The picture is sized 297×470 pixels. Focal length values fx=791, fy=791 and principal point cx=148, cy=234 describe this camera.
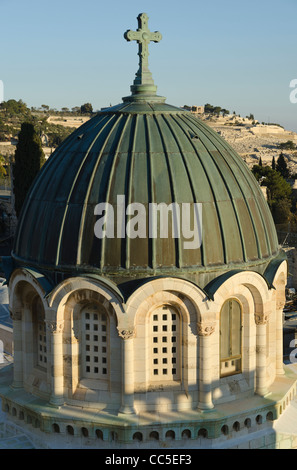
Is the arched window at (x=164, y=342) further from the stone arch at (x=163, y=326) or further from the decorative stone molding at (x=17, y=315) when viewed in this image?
the decorative stone molding at (x=17, y=315)

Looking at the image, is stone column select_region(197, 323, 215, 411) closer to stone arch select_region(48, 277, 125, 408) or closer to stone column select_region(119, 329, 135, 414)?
stone column select_region(119, 329, 135, 414)

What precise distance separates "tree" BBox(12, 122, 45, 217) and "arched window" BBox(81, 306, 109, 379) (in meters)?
62.7

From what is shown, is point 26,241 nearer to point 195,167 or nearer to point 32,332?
point 32,332

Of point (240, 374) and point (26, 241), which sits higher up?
point (26, 241)

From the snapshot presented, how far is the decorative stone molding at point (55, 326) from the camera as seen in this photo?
870 inches

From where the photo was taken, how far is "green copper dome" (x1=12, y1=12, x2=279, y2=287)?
848 inches

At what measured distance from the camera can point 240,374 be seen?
23391 mm

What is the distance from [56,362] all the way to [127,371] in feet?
7.09

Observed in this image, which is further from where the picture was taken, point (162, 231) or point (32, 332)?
point (32, 332)

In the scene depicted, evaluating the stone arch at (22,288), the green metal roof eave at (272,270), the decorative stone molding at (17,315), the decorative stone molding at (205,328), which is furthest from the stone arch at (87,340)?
the green metal roof eave at (272,270)

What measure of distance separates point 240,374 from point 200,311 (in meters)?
2.85

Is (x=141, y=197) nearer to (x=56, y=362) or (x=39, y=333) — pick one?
(x=56, y=362)

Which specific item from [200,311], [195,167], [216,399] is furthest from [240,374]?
[195,167]

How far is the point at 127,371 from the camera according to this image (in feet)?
71.1
